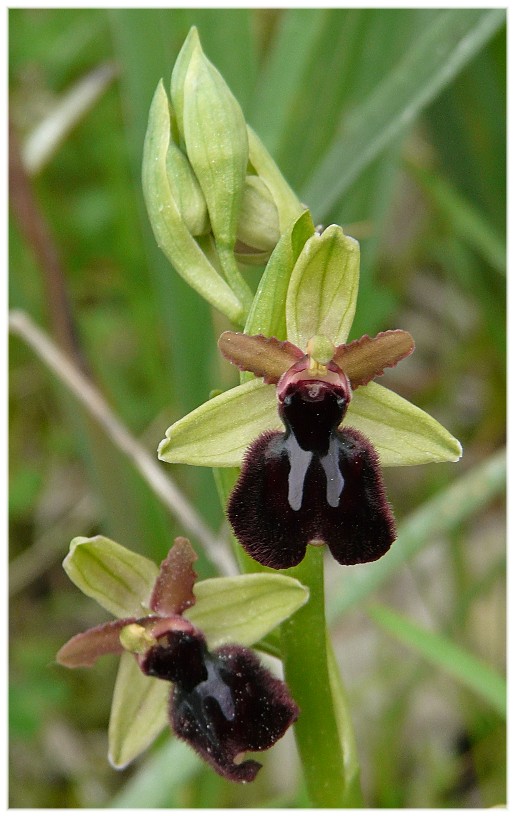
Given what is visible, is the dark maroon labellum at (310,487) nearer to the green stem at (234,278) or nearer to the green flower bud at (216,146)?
the green stem at (234,278)

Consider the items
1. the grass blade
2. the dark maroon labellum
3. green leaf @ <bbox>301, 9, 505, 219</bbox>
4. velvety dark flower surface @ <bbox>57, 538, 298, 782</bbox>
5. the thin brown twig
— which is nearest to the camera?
the dark maroon labellum

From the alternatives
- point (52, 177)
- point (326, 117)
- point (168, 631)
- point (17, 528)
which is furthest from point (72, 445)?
point (168, 631)

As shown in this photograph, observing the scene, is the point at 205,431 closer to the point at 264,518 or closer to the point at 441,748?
the point at 264,518

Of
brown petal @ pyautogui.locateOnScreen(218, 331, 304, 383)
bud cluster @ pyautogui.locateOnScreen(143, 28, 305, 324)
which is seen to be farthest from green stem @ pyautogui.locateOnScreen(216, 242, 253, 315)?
brown petal @ pyautogui.locateOnScreen(218, 331, 304, 383)

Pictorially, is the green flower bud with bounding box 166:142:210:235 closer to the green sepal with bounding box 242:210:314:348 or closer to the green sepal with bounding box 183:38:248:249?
the green sepal with bounding box 183:38:248:249

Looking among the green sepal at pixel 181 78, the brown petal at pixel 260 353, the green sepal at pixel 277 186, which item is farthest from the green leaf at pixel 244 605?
the green sepal at pixel 181 78
